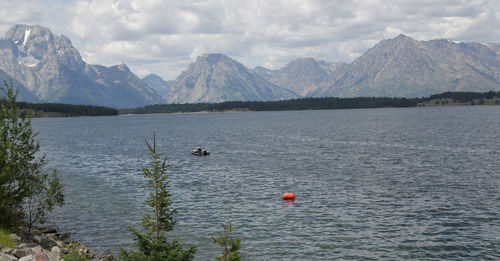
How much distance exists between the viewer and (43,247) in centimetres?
3300

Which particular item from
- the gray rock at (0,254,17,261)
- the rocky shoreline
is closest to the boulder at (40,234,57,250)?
the rocky shoreline

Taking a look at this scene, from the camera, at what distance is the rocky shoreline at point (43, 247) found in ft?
73.9

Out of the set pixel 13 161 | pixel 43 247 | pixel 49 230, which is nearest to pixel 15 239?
pixel 43 247

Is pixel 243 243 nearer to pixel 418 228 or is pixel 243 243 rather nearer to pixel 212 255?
pixel 212 255

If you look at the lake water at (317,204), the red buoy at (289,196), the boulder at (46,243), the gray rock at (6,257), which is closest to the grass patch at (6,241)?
the gray rock at (6,257)

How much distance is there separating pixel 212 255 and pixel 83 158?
8004cm

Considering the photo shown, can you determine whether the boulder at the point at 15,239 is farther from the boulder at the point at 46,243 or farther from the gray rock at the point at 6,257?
the gray rock at the point at 6,257

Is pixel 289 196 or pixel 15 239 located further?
pixel 289 196

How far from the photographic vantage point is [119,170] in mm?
79375

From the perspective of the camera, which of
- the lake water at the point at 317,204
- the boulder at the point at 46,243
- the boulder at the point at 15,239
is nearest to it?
the boulder at the point at 15,239

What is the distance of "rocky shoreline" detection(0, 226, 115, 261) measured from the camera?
22.5 metres

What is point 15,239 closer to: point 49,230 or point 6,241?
point 6,241

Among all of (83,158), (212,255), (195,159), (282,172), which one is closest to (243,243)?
(212,255)

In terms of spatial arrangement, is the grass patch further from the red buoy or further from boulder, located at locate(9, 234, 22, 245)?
the red buoy
